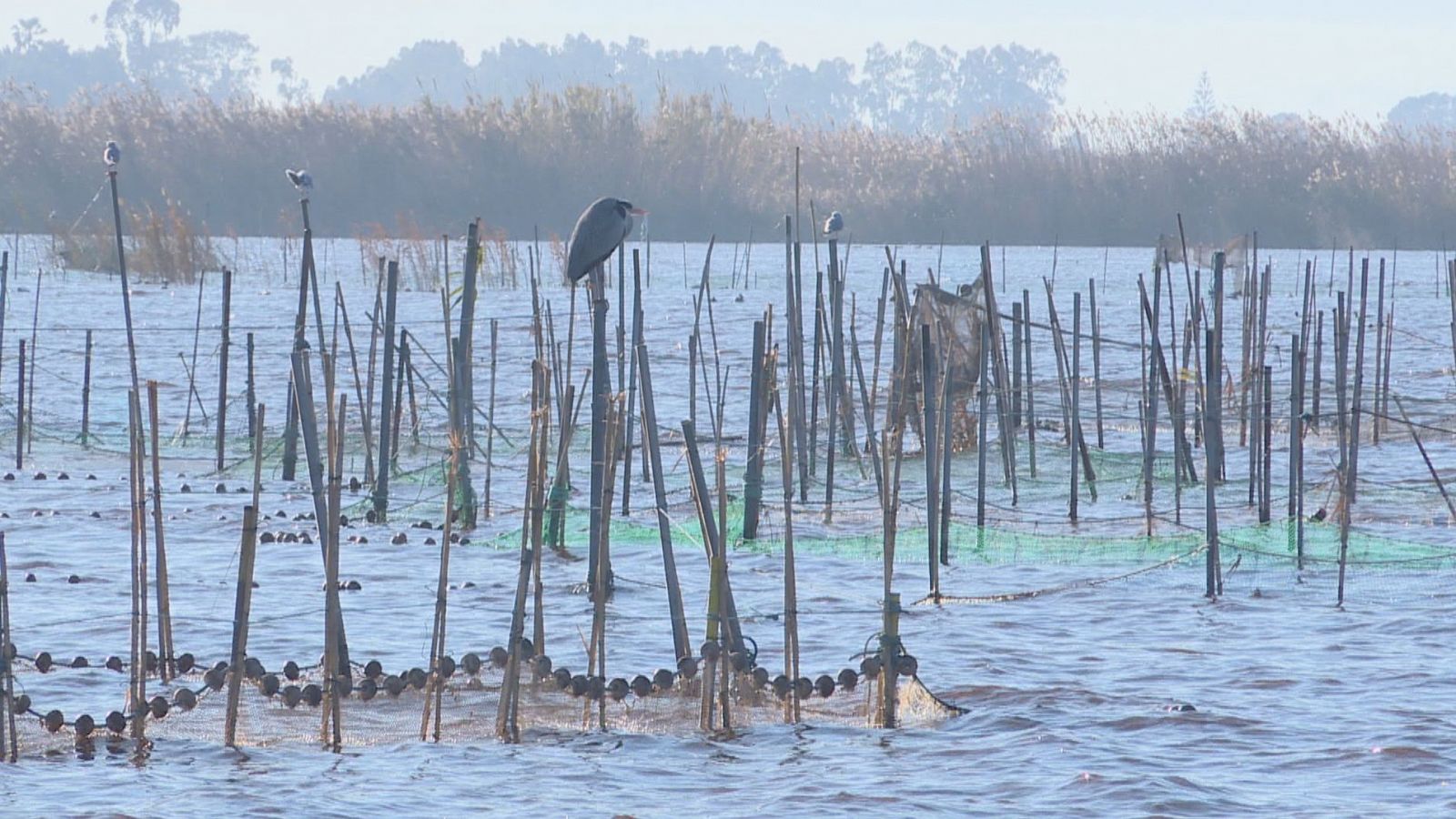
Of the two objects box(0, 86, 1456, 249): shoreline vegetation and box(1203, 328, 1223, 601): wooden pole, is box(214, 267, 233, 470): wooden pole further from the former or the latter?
box(0, 86, 1456, 249): shoreline vegetation

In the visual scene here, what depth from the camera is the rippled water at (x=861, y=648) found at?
204 inches

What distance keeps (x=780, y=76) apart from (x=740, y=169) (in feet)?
374

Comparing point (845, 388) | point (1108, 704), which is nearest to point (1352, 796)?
point (1108, 704)

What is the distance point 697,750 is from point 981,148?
26.9 meters

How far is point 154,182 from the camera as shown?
1223 inches

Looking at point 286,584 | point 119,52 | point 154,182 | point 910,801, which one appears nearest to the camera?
point 910,801

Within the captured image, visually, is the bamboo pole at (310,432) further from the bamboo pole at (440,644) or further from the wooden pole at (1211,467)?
the wooden pole at (1211,467)

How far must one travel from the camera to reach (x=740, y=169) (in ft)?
104

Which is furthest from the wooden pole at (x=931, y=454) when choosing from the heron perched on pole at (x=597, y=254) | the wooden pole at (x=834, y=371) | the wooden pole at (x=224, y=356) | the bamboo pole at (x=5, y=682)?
the wooden pole at (x=224, y=356)

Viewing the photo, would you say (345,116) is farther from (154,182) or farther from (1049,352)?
(1049,352)

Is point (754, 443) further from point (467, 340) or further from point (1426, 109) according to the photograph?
point (1426, 109)

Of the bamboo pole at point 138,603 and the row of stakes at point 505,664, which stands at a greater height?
the bamboo pole at point 138,603

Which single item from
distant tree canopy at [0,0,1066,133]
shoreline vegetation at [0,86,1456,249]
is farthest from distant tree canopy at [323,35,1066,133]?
shoreline vegetation at [0,86,1456,249]

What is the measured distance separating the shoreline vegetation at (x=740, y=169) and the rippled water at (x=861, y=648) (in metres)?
18.7
